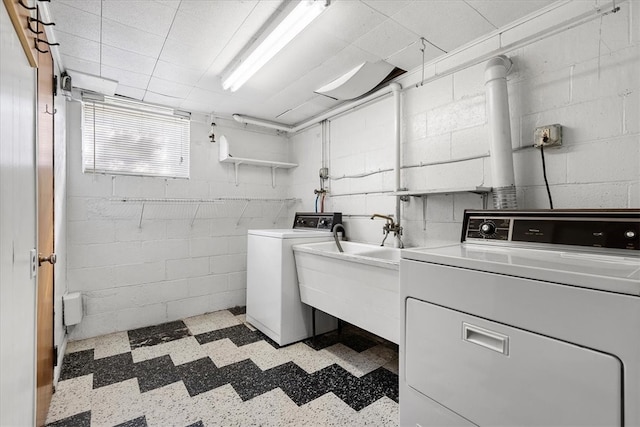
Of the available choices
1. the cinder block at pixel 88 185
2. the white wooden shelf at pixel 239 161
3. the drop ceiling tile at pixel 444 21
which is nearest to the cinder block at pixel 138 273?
the cinder block at pixel 88 185

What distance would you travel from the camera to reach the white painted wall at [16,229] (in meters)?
0.86

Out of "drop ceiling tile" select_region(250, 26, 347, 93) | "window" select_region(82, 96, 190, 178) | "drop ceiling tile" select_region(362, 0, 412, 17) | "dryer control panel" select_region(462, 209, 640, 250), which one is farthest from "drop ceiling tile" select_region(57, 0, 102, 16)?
"dryer control panel" select_region(462, 209, 640, 250)

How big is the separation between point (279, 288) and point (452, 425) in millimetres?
1613

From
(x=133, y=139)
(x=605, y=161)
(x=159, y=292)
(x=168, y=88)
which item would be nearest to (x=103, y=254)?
(x=159, y=292)

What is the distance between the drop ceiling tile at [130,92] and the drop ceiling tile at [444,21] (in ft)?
7.47

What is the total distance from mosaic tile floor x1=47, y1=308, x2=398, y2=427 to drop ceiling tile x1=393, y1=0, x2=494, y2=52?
7.35ft

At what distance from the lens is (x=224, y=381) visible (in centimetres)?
198

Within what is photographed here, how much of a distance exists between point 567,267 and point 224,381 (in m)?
2.00

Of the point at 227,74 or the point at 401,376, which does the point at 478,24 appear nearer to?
the point at 227,74

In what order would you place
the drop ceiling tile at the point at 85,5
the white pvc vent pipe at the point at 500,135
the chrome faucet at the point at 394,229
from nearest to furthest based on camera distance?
the drop ceiling tile at the point at 85,5 < the white pvc vent pipe at the point at 500,135 < the chrome faucet at the point at 394,229

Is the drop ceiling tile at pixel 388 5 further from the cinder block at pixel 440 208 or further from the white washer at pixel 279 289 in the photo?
the white washer at pixel 279 289

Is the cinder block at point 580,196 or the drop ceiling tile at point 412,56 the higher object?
the drop ceiling tile at point 412,56

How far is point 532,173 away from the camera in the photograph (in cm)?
173

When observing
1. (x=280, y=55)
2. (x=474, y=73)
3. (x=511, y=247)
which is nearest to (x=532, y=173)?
(x=511, y=247)
